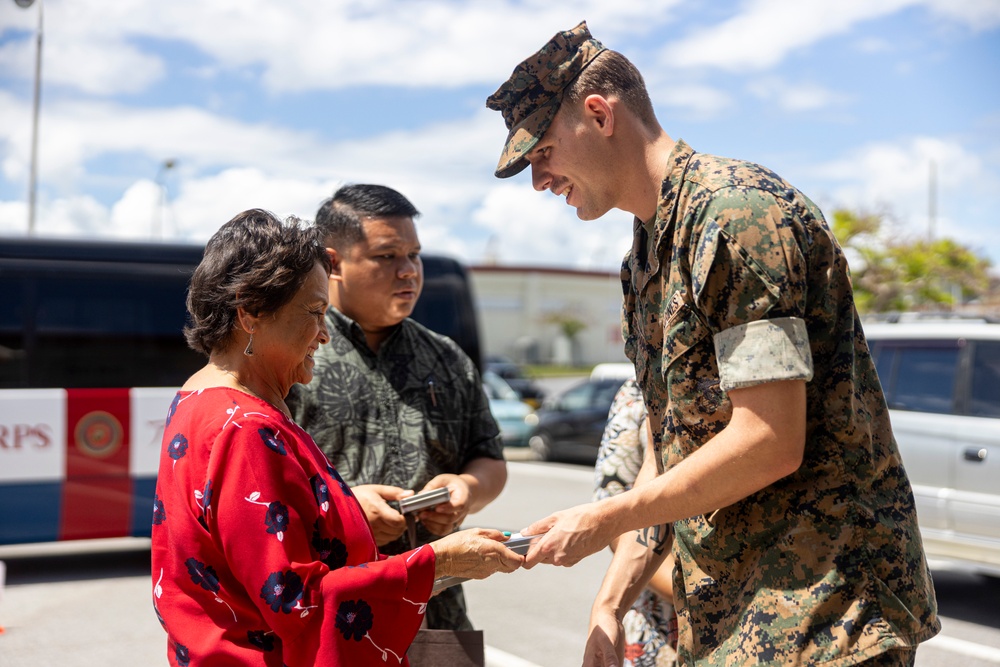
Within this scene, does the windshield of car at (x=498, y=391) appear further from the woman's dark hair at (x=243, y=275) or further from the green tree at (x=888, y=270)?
the woman's dark hair at (x=243, y=275)

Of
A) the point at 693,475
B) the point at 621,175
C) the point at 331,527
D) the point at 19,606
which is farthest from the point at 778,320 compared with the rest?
the point at 19,606

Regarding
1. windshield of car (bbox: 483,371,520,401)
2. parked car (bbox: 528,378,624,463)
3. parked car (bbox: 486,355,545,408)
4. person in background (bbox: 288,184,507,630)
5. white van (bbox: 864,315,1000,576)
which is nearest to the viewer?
person in background (bbox: 288,184,507,630)

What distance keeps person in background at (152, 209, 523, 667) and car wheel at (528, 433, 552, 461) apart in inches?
566

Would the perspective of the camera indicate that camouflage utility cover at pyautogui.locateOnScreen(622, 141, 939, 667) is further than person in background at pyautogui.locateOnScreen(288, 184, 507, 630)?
No

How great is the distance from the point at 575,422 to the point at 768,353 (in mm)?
14187

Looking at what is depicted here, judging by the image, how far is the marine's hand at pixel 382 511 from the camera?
8.93 feet

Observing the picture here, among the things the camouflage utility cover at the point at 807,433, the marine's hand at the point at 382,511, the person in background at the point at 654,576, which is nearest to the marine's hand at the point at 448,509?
the marine's hand at the point at 382,511

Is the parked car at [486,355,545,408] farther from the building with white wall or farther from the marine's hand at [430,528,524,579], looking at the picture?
the building with white wall

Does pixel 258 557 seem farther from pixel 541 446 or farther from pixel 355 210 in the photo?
pixel 541 446

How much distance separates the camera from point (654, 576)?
112 inches

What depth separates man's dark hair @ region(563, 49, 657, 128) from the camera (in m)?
2.07

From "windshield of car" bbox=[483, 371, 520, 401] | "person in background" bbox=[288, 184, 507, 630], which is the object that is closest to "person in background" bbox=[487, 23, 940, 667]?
"person in background" bbox=[288, 184, 507, 630]

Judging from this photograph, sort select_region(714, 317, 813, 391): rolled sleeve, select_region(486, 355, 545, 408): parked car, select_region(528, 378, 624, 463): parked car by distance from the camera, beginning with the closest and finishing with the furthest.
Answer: select_region(714, 317, 813, 391): rolled sleeve < select_region(528, 378, 624, 463): parked car < select_region(486, 355, 545, 408): parked car

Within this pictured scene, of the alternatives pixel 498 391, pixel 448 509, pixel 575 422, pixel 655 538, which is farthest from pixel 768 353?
pixel 498 391
